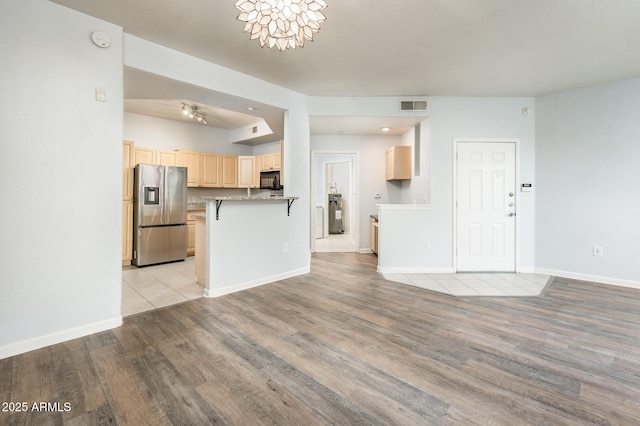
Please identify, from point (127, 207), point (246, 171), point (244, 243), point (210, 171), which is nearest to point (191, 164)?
point (210, 171)

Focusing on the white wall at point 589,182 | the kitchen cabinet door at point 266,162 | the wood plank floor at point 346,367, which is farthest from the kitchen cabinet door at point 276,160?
the white wall at point 589,182

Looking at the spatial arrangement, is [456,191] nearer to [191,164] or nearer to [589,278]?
[589,278]

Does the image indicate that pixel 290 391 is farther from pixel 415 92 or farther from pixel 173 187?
pixel 173 187

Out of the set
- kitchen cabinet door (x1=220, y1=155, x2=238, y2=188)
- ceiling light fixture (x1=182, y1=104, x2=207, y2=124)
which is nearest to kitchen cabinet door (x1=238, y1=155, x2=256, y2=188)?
kitchen cabinet door (x1=220, y1=155, x2=238, y2=188)

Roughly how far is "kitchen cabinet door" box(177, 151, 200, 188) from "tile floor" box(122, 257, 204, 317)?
1.81 m

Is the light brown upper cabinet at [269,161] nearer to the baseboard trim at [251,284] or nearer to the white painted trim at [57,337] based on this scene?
the baseboard trim at [251,284]

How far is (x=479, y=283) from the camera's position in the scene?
3756 millimetres

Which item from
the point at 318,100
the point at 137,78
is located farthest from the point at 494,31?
the point at 137,78

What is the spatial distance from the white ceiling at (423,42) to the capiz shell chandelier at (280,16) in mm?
616

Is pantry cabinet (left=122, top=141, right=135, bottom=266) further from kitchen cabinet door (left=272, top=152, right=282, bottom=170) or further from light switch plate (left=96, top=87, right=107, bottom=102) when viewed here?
light switch plate (left=96, top=87, right=107, bottom=102)

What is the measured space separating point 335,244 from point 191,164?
3739 millimetres

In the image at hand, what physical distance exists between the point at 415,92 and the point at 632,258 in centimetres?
359

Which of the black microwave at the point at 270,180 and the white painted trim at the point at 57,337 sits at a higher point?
the black microwave at the point at 270,180

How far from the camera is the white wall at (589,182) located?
11.9ft
